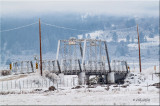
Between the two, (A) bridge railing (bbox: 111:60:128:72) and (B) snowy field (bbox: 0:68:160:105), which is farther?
(A) bridge railing (bbox: 111:60:128:72)

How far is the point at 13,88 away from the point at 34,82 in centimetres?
571

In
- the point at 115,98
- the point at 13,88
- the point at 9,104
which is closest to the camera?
the point at 9,104

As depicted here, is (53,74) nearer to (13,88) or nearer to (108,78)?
(13,88)

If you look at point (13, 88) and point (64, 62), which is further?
point (64, 62)

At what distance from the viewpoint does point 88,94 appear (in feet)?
167

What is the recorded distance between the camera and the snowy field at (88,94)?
42.1 meters

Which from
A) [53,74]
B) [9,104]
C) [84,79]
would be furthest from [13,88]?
[9,104]

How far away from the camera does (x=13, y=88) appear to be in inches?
2499

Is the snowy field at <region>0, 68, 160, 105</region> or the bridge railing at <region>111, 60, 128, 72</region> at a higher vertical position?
the bridge railing at <region>111, 60, 128, 72</region>

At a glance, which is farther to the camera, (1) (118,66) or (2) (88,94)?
(1) (118,66)

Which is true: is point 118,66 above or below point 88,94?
above

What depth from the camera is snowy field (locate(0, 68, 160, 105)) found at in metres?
42.1

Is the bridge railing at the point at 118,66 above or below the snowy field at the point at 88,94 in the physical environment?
above

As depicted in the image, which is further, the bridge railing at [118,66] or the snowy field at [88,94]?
the bridge railing at [118,66]
